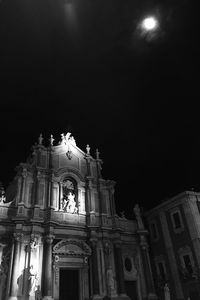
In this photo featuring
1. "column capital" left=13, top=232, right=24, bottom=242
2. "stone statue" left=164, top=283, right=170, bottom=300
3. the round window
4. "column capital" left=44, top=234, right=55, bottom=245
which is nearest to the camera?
"column capital" left=13, top=232, right=24, bottom=242

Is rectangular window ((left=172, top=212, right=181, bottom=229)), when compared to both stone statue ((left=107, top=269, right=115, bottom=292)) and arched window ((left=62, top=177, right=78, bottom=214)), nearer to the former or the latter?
stone statue ((left=107, top=269, right=115, bottom=292))

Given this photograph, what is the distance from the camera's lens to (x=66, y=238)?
22203mm

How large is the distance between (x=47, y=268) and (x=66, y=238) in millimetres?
2983

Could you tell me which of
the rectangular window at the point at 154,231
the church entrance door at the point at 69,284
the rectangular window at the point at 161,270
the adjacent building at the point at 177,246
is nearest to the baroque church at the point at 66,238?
the church entrance door at the point at 69,284

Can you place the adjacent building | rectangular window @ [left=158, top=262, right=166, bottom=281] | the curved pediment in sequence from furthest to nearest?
1. rectangular window @ [left=158, top=262, right=166, bottom=281]
2. the adjacent building
3. the curved pediment

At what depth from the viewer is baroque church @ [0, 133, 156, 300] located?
19.7 meters

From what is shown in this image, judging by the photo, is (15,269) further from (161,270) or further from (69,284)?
(161,270)

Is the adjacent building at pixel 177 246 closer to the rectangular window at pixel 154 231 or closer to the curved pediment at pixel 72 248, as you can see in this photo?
the rectangular window at pixel 154 231

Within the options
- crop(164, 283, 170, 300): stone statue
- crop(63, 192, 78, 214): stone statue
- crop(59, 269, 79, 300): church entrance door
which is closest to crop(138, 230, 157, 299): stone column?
crop(164, 283, 170, 300): stone statue

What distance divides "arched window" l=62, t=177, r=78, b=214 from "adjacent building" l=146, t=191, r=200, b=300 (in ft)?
28.6

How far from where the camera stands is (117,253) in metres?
23.2

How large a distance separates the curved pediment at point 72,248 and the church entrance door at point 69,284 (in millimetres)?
1435

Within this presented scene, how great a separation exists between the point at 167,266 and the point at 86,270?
8.02m

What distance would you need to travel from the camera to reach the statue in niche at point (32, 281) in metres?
18.4
